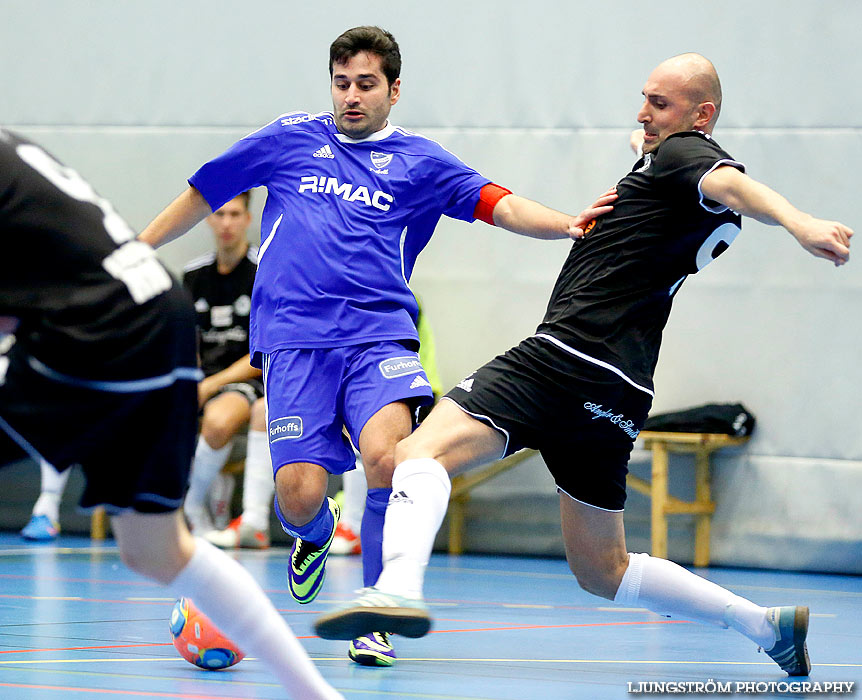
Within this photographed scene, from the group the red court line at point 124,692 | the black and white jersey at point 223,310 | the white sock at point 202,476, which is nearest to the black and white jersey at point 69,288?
the red court line at point 124,692

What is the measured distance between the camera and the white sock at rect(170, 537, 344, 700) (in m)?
2.74

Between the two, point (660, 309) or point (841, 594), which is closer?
point (660, 309)

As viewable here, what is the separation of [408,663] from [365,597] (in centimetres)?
102

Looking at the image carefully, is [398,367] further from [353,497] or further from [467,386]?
[353,497]

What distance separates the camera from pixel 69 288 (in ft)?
8.47

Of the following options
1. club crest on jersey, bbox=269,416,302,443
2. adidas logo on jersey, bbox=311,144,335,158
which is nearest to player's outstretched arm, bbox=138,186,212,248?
adidas logo on jersey, bbox=311,144,335,158

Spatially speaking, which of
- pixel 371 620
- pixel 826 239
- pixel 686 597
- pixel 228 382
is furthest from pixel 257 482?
pixel 826 239

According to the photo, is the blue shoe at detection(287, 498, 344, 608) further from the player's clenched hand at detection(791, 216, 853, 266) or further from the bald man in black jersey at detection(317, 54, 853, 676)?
the player's clenched hand at detection(791, 216, 853, 266)

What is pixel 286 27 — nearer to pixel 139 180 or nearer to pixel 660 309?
pixel 139 180

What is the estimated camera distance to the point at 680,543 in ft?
27.9

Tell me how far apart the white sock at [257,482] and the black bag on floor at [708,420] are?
2531mm

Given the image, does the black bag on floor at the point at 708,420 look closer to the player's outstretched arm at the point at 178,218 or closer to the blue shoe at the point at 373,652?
the player's outstretched arm at the point at 178,218

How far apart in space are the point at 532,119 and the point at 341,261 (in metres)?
4.57

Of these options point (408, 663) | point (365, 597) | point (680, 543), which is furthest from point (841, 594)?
point (365, 597)
